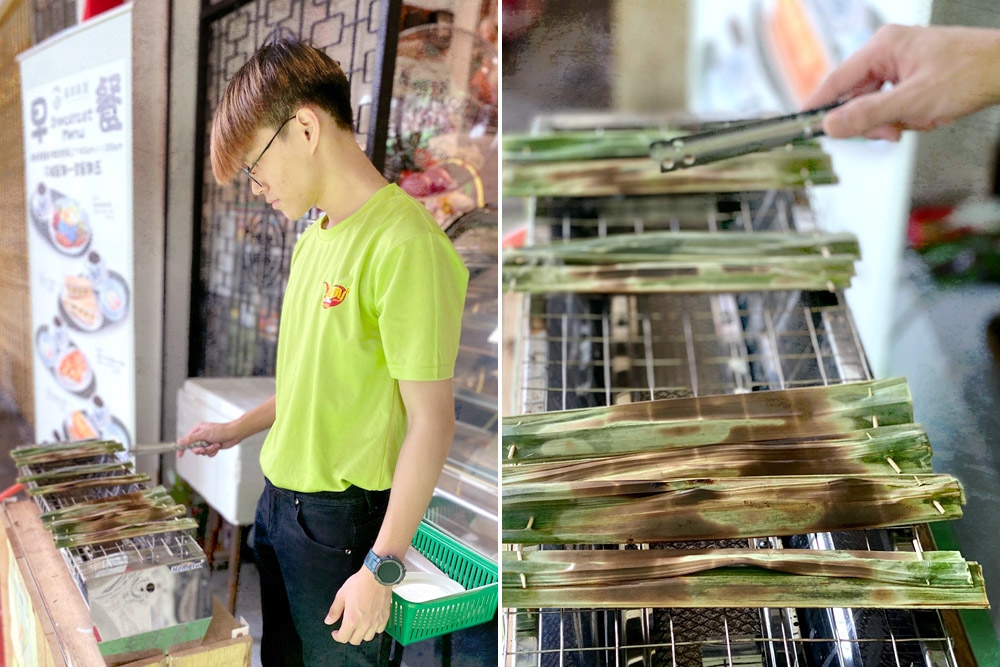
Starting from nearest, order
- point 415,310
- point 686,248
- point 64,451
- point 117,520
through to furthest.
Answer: point 415,310
point 686,248
point 117,520
point 64,451

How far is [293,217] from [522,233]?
0.45 meters

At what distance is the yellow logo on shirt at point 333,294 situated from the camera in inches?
54.4

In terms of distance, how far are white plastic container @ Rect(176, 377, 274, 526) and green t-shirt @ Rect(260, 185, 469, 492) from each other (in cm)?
36

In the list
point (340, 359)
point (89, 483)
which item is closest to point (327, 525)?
point (340, 359)

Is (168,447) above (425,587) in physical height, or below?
above

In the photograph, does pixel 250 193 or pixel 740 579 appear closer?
pixel 740 579

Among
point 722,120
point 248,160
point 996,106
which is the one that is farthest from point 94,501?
point 996,106

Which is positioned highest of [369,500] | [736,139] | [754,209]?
[736,139]

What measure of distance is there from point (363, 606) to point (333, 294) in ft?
1.82

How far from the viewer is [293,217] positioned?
1524 mm

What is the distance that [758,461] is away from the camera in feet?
4.69

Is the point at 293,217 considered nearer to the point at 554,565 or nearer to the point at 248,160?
the point at 248,160

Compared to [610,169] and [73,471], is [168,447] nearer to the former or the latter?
[73,471]

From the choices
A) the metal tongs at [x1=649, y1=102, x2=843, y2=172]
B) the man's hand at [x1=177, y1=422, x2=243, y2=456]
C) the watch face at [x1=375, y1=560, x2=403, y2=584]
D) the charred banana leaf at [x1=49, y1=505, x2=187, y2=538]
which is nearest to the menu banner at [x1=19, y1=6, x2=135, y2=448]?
the man's hand at [x1=177, y1=422, x2=243, y2=456]
